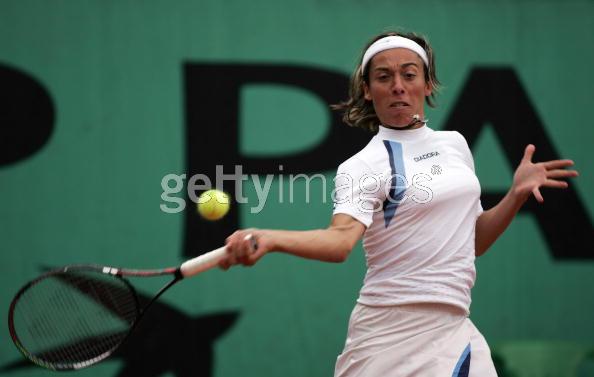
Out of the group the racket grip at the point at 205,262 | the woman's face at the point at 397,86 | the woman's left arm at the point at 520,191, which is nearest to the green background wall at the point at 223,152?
the woman's left arm at the point at 520,191

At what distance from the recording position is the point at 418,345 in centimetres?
317

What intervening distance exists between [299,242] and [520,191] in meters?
1.00

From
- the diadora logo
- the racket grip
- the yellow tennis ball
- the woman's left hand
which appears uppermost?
the diadora logo

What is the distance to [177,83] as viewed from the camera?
5.86 meters

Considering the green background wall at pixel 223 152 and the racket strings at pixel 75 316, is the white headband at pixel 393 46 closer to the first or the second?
the racket strings at pixel 75 316

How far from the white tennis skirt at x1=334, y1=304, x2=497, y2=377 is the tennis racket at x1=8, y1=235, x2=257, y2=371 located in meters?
0.85

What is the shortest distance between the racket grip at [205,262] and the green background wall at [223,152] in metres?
2.78

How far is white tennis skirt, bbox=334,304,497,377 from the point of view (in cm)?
A: 314

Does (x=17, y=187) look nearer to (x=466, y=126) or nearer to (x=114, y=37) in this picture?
(x=114, y=37)

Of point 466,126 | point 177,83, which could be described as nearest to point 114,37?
point 177,83

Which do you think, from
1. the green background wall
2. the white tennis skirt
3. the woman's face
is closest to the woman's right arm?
the white tennis skirt

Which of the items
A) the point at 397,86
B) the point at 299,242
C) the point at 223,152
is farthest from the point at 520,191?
the point at 223,152

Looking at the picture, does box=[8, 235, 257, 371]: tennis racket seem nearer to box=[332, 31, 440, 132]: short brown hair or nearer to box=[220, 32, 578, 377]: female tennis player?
box=[220, 32, 578, 377]: female tennis player

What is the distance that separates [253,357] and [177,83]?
188cm
